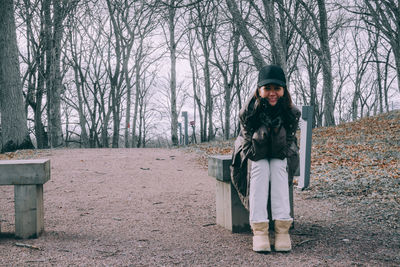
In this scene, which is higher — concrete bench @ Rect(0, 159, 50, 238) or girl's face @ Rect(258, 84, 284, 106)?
girl's face @ Rect(258, 84, 284, 106)

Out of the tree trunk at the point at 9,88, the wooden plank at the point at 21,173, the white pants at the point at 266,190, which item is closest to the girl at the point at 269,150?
the white pants at the point at 266,190

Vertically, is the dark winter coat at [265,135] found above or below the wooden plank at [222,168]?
above

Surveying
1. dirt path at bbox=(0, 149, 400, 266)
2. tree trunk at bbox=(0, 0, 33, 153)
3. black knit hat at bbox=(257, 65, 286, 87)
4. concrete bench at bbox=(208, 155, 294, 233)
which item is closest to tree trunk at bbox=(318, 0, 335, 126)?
dirt path at bbox=(0, 149, 400, 266)

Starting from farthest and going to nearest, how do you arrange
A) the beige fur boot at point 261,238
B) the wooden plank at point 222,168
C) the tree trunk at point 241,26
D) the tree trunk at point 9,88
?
the tree trunk at point 9,88 → the tree trunk at point 241,26 → the wooden plank at point 222,168 → the beige fur boot at point 261,238

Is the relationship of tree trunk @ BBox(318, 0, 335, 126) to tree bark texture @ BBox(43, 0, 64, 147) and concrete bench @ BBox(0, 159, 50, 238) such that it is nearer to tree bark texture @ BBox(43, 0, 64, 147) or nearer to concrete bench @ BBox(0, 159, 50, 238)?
tree bark texture @ BBox(43, 0, 64, 147)

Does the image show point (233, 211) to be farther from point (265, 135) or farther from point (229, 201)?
point (265, 135)

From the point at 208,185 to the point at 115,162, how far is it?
10.5 feet

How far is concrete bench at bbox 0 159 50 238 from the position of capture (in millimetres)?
3184

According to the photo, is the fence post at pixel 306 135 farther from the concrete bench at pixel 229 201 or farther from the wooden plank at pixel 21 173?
the wooden plank at pixel 21 173

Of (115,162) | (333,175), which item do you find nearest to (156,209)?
(333,175)

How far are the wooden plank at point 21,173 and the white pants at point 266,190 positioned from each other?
192 centimetres

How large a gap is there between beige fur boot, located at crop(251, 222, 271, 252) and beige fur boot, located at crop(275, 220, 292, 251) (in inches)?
3.4

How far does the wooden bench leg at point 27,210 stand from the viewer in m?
3.21

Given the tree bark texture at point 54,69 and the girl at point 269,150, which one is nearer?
the girl at point 269,150
